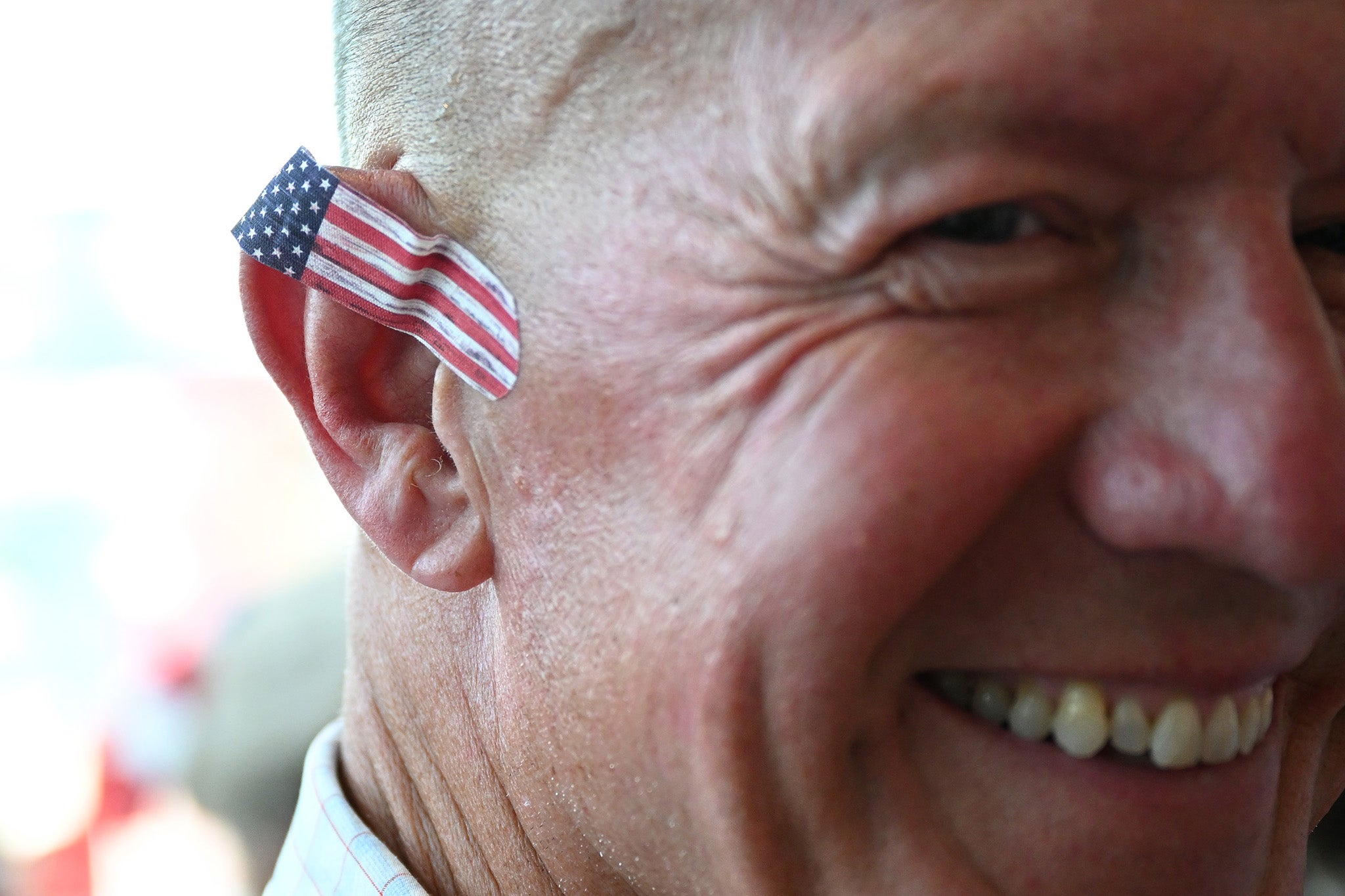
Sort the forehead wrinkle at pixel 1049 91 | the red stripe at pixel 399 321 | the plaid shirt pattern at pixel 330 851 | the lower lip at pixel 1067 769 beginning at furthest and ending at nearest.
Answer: the plaid shirt pattern at pixel 330 851 → the red stripe at pixel 399 321 → the lower lip at pixel 1067 769 → the forehead wrinkle at pixel 1049 91

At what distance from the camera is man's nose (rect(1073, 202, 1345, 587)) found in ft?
2.71

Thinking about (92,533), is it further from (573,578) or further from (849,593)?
(849,593)

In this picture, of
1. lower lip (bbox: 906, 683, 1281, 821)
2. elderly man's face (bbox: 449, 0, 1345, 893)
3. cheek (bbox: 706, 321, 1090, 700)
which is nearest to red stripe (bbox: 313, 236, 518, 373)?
elderly man's face (bbox: 449, 0, 1345, 893)

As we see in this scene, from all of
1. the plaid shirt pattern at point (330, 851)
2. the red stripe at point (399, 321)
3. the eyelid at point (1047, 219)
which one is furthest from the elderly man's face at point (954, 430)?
the plaid shirt pattern at point (330, 851)

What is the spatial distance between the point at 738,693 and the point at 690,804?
123 mm

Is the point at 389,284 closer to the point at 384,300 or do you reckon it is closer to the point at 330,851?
the point at 384,300

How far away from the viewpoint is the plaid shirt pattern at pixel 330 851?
1.27 metres

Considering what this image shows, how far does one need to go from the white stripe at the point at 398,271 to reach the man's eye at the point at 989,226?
42cm

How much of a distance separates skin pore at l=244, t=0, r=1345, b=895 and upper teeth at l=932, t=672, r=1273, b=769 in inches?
0.6

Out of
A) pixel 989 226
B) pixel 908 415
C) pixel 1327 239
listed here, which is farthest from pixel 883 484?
pixel 1327 239

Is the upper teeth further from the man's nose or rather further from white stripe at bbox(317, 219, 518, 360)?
white stripe at bbox(317, 219, 518, 360)

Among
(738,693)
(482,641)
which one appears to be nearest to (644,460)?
(738,693)

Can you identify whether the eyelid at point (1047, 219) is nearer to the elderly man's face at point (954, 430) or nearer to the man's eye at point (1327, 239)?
the elderly man's face at point (954, 430)

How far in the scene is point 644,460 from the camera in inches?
37.5
